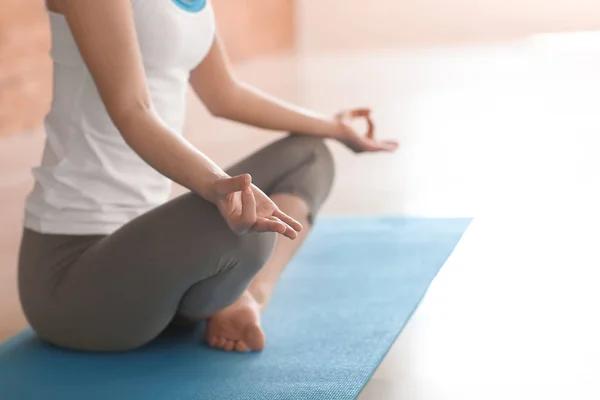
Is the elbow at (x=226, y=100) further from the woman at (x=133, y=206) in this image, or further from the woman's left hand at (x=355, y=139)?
the woman's left hand at (x=355, y=139)

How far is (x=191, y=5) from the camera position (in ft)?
4.69

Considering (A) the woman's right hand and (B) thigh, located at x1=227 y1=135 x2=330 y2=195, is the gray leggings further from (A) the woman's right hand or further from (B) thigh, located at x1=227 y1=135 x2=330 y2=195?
(B) thigh, located at x1=227 y1=135 x2=330 y2=195

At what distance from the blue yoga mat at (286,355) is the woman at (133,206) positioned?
0.04m

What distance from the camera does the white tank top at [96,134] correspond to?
140cm

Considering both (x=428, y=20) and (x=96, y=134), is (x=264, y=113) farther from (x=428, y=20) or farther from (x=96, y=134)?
(x=428, y=20)

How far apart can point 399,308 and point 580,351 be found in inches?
13.4

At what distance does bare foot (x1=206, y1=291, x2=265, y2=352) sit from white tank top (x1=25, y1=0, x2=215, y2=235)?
8.7 inches

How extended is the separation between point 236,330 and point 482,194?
1173 mm

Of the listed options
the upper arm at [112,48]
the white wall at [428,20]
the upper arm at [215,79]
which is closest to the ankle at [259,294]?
the upper arm at [215,79]

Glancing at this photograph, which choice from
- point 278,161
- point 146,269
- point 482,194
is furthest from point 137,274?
point 482,194

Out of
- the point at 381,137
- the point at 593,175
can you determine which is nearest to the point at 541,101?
the point at 381,137

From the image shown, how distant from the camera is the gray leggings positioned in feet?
4.37

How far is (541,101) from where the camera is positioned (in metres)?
3.87

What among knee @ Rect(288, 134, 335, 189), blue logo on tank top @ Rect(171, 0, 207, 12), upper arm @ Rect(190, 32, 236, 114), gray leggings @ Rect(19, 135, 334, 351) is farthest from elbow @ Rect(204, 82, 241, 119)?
gray leggings @ Rect(19, 135, 334, 351)
